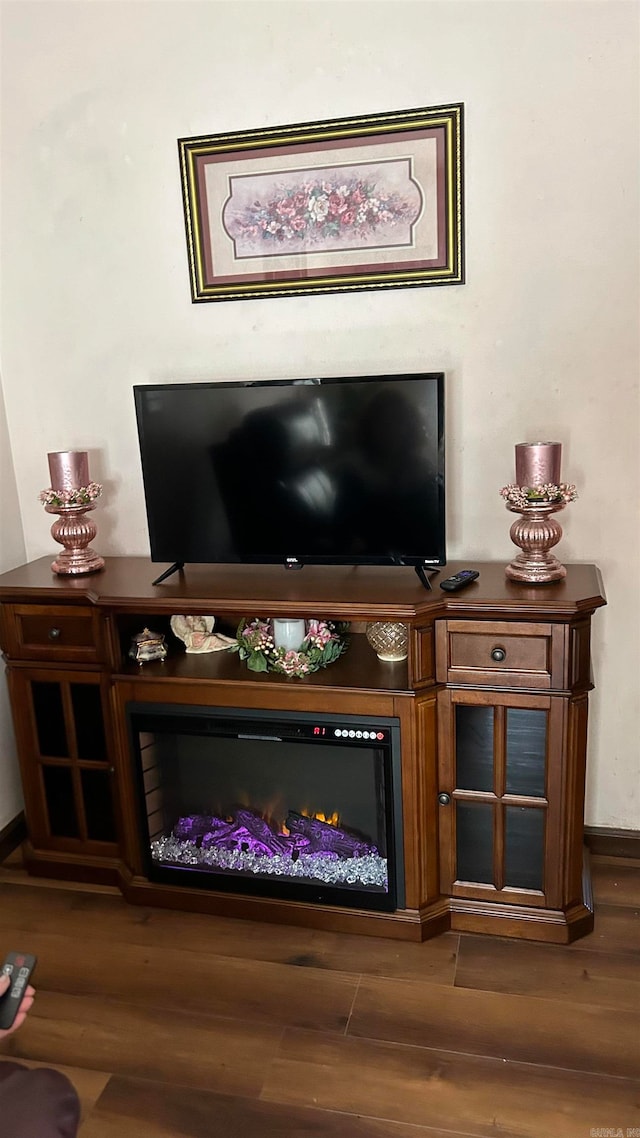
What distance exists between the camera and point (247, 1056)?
181 cm

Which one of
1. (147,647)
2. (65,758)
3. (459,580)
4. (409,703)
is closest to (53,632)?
(147,647)

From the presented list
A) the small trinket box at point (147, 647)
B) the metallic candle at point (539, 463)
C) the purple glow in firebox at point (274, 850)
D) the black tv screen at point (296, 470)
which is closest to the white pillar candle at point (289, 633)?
the black tv screen at point (296, 470)

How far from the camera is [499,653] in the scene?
200 centimetres

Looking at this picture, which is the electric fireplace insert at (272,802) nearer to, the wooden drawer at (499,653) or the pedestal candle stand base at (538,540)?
the wooden drawer at (499,653)

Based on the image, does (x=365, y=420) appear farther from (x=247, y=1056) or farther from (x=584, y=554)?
(x=247, y=1056)

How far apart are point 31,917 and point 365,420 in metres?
1.62

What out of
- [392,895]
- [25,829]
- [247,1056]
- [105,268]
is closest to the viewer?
[247,1056]

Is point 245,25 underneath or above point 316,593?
above

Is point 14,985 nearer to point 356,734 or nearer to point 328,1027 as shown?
point 328,1027

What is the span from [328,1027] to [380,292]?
181 cm

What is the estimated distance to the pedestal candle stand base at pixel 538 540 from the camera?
2045mm

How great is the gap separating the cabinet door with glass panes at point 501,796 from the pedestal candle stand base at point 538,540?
296 millimetres

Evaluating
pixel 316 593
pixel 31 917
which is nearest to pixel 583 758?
pixel 316 593

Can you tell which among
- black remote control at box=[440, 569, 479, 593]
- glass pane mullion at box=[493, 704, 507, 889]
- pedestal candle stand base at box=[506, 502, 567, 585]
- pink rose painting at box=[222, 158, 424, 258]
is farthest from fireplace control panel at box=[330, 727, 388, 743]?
pink rose painting at box=[222, 158, 424, 258]
